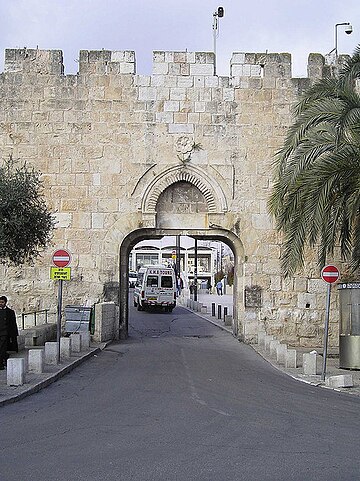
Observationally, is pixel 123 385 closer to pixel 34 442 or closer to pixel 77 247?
pixel 34 442

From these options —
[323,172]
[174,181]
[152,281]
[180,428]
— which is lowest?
[180,428]

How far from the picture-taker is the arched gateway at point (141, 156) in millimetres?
21703

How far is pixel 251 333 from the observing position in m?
21.7

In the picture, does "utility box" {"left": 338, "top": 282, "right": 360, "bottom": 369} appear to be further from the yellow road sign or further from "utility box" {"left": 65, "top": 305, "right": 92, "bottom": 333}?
"utility box" {"left": 65, "top": 305, "right": 92, "bottom": 333}

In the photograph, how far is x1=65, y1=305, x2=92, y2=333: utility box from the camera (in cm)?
2053

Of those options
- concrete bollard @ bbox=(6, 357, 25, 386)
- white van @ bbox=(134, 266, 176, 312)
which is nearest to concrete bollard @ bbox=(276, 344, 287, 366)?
concrete bollard @ bbox=(6, 357, 25, 386)

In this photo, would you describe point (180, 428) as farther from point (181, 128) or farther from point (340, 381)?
point (181, 128)

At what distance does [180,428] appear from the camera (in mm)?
8352

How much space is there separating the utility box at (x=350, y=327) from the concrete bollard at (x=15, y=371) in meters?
Result: 7.96

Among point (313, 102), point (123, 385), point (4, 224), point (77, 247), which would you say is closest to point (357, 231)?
point (313, 102)

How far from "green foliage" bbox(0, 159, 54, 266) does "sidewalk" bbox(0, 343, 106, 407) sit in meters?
2.49

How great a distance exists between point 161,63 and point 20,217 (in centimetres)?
863

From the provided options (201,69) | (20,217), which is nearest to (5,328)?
(20,217)

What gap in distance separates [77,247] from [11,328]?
704cm
